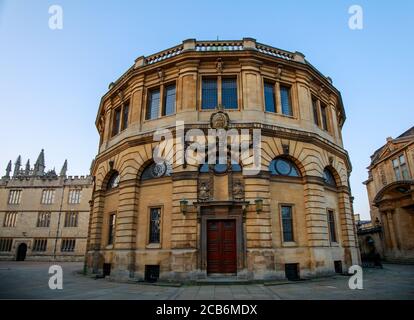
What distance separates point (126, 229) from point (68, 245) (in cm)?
3916

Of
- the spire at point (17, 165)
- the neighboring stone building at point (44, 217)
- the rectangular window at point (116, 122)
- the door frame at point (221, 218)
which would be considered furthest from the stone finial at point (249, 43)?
the spire at point (17, 165)

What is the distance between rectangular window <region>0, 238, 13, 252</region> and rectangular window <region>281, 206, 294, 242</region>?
5356 cm

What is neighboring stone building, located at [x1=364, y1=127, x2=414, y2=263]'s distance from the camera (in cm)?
3155

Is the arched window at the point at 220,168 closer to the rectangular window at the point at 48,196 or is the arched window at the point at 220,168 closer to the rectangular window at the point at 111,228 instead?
the rectangular window at the point at 111,228

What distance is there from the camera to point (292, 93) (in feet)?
66.2

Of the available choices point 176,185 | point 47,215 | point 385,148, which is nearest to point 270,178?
point 176,185

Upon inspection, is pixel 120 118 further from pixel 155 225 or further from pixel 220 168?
pixel 220 168

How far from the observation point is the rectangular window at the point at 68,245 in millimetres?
48719

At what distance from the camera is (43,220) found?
50.6 meters

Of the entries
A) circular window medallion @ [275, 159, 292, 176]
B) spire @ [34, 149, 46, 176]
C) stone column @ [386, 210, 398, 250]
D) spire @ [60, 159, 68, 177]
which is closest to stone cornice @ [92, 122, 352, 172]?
circular window medallion @ [275, 159, 292, 176]

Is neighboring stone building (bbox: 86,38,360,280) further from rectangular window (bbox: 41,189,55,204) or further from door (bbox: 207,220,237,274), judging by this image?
rectangular window (bbox: 41,189,55,204)

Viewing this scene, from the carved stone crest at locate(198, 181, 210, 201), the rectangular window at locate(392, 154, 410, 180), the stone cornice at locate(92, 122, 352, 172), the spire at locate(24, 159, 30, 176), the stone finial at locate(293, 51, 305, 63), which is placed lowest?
the carved stone crest at locate(198, 181, 210, 201)

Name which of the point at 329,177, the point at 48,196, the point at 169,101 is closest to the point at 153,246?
the point at 169,101

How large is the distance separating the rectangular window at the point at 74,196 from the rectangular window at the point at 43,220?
4.67 m
